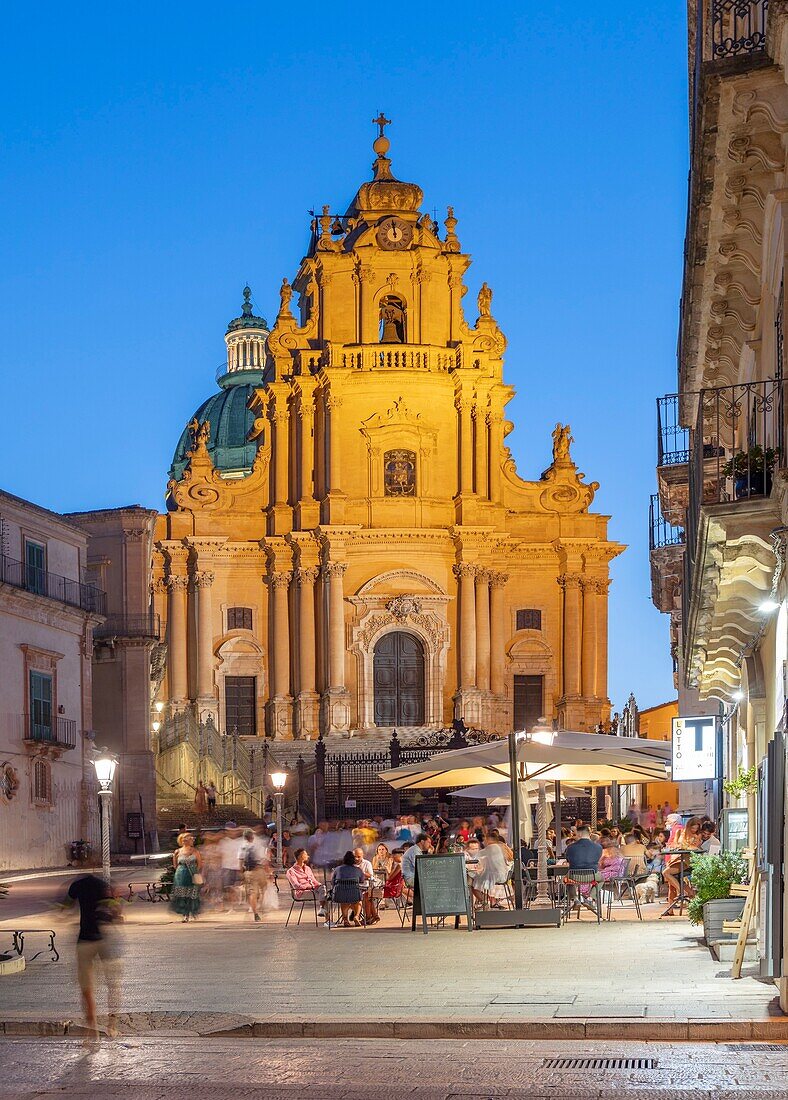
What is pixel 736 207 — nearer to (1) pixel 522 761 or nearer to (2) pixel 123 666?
(1) pixel 522 761

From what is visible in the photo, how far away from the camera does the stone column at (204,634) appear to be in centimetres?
5888

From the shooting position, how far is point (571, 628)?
60.1 m

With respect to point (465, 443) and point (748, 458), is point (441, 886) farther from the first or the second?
point (465, 443)

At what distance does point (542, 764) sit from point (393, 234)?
126 ft

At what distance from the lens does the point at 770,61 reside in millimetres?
12273

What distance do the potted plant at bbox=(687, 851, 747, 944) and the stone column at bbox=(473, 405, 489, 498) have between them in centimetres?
4124

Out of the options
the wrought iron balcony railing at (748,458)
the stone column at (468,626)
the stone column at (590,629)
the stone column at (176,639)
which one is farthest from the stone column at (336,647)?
the wrought iron balcony railing at (748,458)

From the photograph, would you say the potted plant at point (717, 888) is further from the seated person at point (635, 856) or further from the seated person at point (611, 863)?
the seated person at point (635, 856)

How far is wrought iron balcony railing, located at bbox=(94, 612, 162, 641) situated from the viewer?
5112 centimetres

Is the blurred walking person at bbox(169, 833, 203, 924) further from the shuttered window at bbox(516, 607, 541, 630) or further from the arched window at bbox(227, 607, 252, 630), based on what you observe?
the shuttered window at bbox(516, 607, 541, 630)

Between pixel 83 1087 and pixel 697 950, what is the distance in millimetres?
9300

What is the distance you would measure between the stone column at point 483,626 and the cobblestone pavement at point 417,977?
3670cm

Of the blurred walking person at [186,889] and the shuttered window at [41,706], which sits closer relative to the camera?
→ the blurred walking person at [186,889]

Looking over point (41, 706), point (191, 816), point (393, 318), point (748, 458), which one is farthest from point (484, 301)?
point (748, 458)
